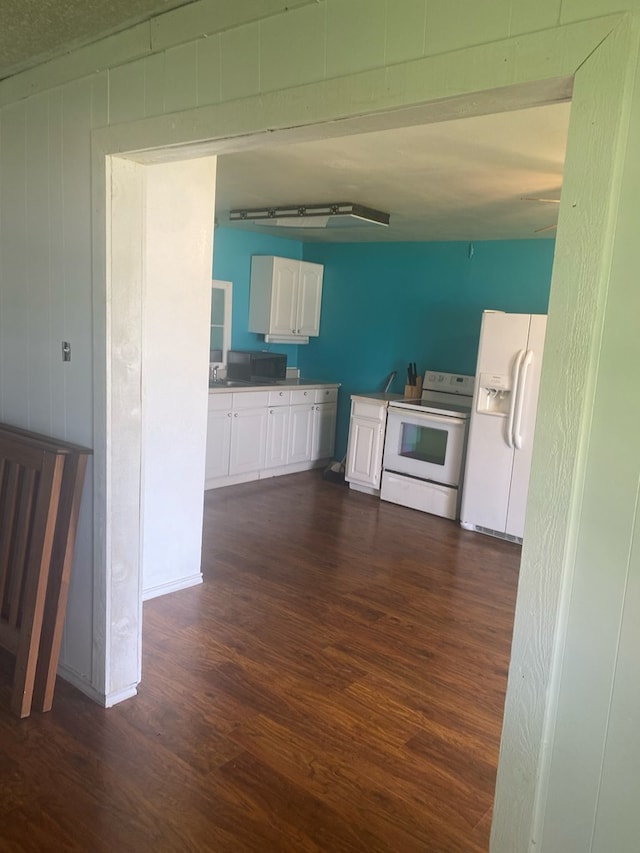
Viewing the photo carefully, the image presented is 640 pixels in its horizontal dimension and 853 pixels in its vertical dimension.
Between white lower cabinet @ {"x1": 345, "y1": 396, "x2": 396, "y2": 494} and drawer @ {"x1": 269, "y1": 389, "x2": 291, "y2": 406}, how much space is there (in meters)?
0.66

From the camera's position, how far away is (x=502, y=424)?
4742mm

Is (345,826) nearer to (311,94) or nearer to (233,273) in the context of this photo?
(311,94)

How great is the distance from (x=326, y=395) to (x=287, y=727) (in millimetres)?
4319

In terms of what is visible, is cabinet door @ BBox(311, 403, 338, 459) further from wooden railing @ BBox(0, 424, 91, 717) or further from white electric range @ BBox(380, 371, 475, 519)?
wooden railing @ BBox(0, 424, 91, 717)

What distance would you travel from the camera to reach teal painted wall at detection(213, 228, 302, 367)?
596 centimetres

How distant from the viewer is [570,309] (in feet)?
4.04

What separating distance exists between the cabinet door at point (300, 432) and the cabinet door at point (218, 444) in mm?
810

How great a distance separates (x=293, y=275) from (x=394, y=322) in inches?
43.0

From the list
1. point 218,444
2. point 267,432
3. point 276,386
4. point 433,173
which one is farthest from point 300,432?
point 433,173

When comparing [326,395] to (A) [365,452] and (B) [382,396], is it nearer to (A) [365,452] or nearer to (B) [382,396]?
(B) [382,396]

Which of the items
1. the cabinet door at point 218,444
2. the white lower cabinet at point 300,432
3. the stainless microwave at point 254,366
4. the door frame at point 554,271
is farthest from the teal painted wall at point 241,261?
the door frame at point 554,271

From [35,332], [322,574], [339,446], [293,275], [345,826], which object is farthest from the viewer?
[339,446]

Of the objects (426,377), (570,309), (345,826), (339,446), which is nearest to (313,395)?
(339,446)

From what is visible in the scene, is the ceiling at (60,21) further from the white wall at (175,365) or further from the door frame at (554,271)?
the white wall at (175,365)
